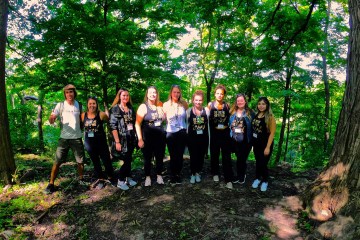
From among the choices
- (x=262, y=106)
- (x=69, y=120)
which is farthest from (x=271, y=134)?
(x=69, y=120)

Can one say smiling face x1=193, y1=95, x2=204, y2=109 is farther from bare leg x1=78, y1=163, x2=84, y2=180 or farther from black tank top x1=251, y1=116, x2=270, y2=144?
bare leg x1=78, y1=163, x2=84, y2=180

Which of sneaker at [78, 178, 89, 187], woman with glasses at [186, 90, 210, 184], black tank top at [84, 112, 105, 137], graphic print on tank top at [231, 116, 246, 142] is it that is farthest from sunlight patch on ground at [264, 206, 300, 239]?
sneaker at [78, 178, 89, 187]

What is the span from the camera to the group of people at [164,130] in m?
5.10

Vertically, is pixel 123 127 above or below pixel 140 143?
above

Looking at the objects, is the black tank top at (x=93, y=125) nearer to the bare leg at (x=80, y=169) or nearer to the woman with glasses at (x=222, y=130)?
the bare leg at (x=80, y=169)

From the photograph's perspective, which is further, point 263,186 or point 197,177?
point 197,177

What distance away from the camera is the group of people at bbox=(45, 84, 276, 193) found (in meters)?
5.10

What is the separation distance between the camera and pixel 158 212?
4.27 meters

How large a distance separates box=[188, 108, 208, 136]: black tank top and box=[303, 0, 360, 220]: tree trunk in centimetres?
244

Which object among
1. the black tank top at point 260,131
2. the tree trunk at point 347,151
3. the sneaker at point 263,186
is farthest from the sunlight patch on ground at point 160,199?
the tree trunk at point 347,151

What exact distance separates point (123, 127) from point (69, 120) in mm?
1180

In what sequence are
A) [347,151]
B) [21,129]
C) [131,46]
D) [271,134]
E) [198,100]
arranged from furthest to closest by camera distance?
[21,129] < [131,46] < [198,100] < [271,134] < [347,151]

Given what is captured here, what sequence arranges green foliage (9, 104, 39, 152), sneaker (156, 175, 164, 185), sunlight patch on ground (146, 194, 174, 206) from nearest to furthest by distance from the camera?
sunlight patch on ground (146, 194, 174, 206) → sneaker (156, 175, 164, 185) → green foliage (9, 104, 39, 152)

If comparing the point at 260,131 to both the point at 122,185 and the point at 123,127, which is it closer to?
the point at 123,127
